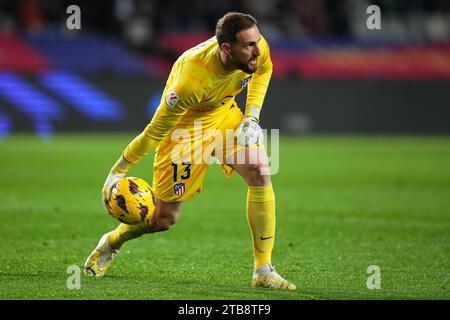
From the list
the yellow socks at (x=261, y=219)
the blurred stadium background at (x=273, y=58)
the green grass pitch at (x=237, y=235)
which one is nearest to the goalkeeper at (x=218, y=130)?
the yellow socks at (x=261, y=219)

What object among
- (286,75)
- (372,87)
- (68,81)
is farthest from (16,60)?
(372,87)

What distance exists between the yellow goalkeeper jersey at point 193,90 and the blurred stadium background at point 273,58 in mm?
19477

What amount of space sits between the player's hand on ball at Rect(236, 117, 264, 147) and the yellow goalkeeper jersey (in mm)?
266

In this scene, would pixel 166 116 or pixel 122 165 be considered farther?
pixel 122 165

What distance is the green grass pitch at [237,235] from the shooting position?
672 centimetres

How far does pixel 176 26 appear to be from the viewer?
2819cm

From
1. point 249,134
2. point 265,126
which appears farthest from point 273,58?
point 249,134

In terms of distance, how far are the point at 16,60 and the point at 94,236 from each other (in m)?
18.2

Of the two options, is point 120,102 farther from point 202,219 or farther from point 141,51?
point 202,219

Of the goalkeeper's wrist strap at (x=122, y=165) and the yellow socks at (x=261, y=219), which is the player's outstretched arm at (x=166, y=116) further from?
the yellow socks at (x=261, y=219)

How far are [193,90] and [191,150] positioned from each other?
64 cm

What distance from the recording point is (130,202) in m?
6.96

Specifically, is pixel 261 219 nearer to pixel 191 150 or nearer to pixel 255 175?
pixel 255 175

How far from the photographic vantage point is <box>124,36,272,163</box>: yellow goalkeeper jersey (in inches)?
265
